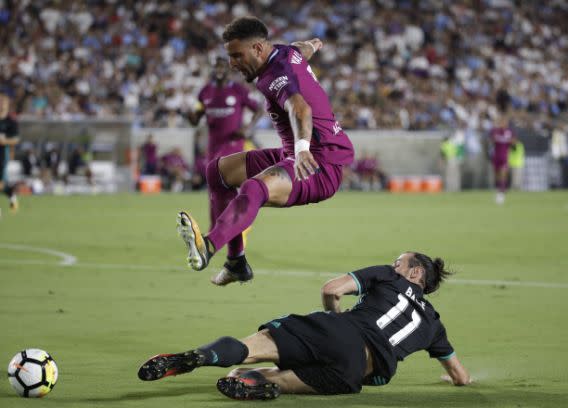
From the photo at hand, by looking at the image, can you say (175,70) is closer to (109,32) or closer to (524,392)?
(109,32)

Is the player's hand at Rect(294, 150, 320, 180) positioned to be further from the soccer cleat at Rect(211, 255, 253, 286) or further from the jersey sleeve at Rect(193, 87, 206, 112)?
the jersey sleeve at Rect(193, 87, 206, 112)

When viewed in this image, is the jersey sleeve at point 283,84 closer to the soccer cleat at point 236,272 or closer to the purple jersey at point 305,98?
the purple jersey at point 305,98

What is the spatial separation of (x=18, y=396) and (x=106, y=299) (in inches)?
198

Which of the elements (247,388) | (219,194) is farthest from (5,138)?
(247,388)

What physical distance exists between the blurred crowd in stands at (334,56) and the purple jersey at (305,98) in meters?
28.5

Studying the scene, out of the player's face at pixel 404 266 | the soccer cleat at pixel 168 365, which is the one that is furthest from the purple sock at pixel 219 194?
the soccer cleat at pixel 168 365

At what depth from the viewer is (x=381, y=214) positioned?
2736 centimetres

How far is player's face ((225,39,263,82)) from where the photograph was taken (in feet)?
27.9

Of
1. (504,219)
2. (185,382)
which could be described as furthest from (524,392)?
(504,219)

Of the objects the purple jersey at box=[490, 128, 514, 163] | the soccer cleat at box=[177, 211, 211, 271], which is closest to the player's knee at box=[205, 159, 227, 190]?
the soccer cleat at box=[177, 211, 211, 271]

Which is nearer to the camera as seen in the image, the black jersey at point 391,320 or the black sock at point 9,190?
the black jersey at point 391,320

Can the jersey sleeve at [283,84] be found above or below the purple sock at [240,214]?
above

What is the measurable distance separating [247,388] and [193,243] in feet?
4.01

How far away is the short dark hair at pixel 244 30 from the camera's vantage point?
8484 millimetres
